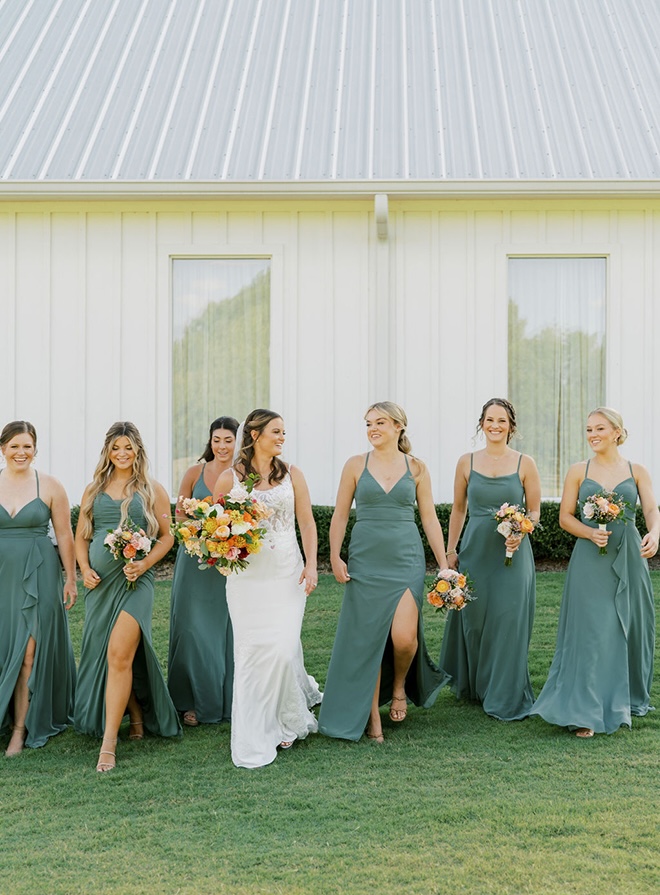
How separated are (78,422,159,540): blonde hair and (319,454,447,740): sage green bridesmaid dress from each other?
1.39 m

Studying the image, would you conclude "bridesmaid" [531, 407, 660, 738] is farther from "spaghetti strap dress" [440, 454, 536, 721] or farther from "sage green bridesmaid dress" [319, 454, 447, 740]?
"sage green bridesmaid dress" [319, 454, 447, 740]

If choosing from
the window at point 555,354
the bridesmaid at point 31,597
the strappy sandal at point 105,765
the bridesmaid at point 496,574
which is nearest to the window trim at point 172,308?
the window at point 555,354

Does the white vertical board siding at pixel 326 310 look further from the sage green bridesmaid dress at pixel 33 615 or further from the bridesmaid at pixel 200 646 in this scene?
the sage green bridesmaid dress at pixel 33 615

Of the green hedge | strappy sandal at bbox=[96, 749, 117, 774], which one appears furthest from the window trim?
strappy sandal at bbox=[96, 749, 117, 774]

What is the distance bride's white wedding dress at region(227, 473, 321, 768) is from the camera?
6.25 meters

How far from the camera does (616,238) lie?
1192 cm

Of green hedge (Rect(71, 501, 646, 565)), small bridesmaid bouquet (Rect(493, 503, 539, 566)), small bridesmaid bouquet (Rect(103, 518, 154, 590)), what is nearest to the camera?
small bridesmaid bouquet (Rect(103, 518, 154, 590))

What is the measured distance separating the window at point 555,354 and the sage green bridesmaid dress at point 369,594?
5.78m

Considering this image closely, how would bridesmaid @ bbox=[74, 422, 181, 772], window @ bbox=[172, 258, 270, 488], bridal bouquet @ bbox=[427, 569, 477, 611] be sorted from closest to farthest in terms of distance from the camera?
1. bridesmaid @ bbox=[74, 422, 181, 772]
2. bridal bouquet @ bbox=[427, 569, 477, 611]
3. window @ bbox=[172, 258, 270, 488]
